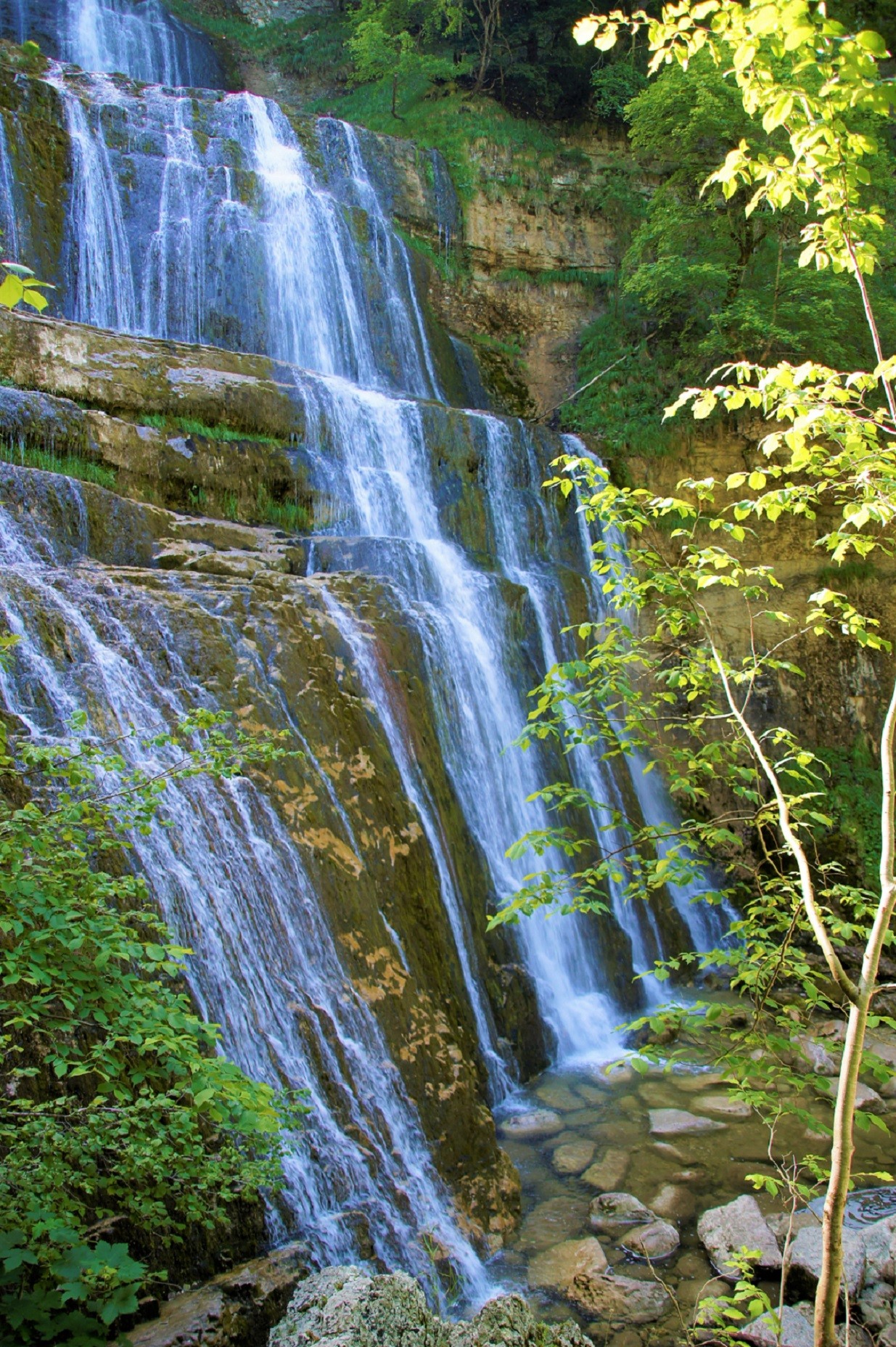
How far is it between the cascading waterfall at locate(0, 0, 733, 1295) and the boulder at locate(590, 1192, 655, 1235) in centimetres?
94

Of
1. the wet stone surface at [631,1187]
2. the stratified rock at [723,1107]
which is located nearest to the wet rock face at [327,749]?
the wet stone surface at [631,1187]

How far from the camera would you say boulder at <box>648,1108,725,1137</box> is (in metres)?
6.59

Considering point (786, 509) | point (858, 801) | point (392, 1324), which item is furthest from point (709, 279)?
point (392, 1324)

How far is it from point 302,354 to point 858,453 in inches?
520

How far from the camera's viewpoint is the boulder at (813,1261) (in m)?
4.24

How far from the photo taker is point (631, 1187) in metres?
5.86

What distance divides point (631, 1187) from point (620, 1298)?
121 centimetres

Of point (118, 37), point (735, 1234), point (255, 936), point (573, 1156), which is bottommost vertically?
point (735, 1234)

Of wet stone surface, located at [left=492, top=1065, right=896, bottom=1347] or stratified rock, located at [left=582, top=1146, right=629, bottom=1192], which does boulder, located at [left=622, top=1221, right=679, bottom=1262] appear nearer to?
wet stone surface, located at [left=492, top=1065, right=896, bottom=1347]

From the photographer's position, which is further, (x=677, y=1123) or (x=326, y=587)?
(x=326, y=587)

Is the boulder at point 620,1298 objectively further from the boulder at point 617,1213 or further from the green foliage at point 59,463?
the green foliage at point 59,463

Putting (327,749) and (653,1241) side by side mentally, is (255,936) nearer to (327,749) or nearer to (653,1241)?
(327,749)

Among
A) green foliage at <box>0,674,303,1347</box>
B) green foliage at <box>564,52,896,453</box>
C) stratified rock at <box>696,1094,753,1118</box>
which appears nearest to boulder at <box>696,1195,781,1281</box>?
stratified rock at <box>696,1094,753,1118</box>

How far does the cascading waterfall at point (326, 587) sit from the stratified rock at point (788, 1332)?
1.46 metres
